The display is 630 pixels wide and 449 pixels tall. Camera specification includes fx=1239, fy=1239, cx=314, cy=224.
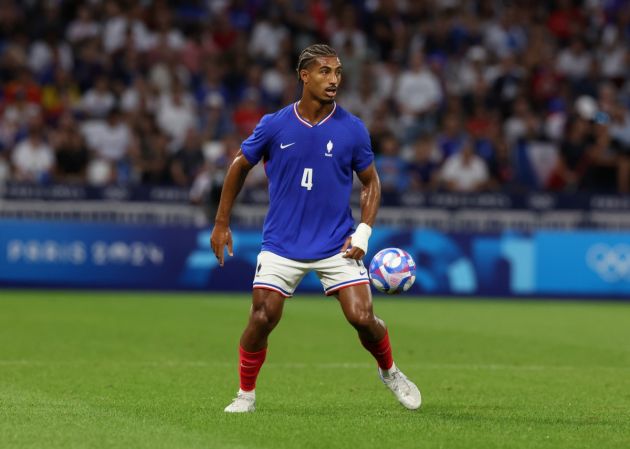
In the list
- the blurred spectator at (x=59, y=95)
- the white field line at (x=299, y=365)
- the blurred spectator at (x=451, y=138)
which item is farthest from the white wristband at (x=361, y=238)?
the blurred spectator at (x=59, y=95)

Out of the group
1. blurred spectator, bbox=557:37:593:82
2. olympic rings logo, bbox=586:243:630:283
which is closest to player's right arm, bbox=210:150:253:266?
olympic rings logo, bbox=586:243:630:283

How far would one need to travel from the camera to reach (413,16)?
85.5 feet

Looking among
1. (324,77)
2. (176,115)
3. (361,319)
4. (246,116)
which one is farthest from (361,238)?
(176,115)

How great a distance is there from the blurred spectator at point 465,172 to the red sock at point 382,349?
1305cm

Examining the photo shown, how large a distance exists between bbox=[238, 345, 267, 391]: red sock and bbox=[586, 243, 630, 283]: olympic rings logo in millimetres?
12935

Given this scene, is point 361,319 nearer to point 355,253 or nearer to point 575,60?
point 355,253

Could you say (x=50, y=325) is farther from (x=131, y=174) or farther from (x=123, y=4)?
(x=123, y=4)

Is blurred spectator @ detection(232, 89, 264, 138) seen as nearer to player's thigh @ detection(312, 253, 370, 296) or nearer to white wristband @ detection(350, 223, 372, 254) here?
player's thigh @ detection(312, 253, 370, 296)

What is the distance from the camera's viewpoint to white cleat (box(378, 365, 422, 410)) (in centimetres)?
850

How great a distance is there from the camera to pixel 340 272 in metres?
8.27

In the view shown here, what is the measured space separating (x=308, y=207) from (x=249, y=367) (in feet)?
3.78

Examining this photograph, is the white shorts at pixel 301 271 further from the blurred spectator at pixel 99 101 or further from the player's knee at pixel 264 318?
the blurred spectator at pixel 99 101

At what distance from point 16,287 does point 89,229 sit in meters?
1.45

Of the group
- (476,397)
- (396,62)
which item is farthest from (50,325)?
(396,62)
